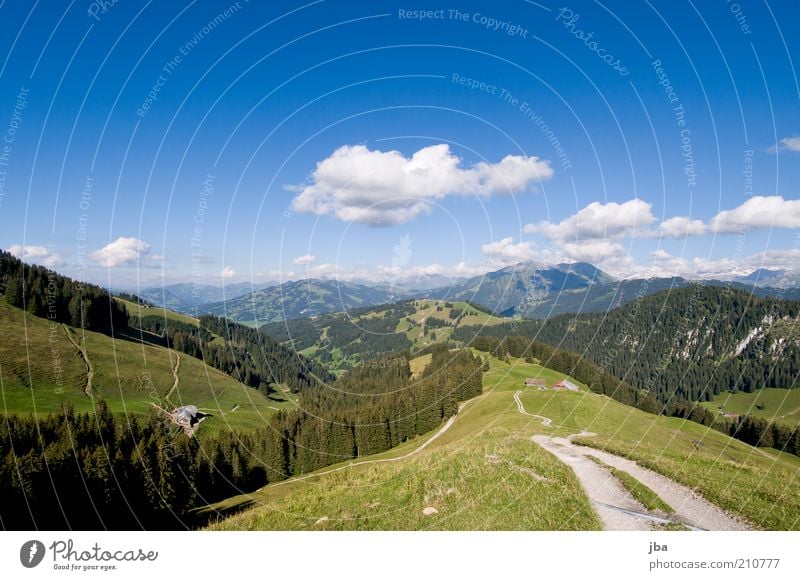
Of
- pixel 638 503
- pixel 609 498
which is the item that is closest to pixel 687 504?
pixel 638 503

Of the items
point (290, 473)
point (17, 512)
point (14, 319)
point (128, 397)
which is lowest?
point (290, 473)

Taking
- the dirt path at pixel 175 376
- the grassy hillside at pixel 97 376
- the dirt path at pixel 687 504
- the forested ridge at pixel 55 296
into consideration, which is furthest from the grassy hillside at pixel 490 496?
the forested ridge at pixel 55 296

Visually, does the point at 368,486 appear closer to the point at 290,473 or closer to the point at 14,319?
the point at 290,473

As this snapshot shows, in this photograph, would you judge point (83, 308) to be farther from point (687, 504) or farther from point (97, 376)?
point (687, 504)

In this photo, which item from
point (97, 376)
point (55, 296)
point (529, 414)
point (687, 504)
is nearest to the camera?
point (687, 504)

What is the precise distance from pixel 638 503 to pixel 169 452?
43.9 meters

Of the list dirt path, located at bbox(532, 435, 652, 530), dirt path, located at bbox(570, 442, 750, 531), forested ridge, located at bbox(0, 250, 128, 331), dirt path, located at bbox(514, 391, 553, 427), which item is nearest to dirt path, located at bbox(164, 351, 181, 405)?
forested ridge, located at bbox(0, 250, 128, 331)

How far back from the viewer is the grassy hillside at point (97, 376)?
83.1 meters

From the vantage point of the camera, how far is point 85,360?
103 metres

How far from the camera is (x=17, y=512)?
22125mm

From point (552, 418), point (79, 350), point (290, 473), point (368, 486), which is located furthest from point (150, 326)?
point (368, 486)

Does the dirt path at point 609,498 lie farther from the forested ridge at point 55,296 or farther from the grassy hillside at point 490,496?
the forested ridge at point 55,296

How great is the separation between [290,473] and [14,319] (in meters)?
81.8

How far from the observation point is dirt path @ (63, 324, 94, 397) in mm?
91544
